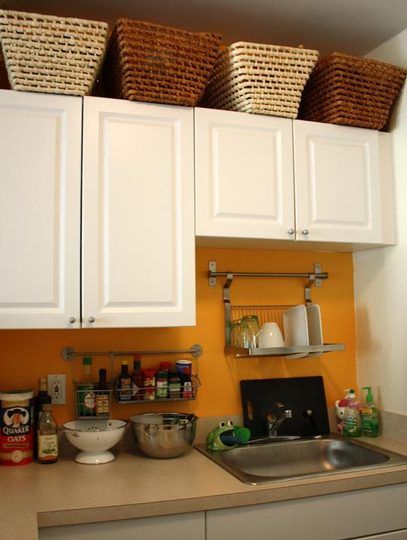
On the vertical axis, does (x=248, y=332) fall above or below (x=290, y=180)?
below

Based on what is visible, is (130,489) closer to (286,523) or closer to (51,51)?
(286,523)

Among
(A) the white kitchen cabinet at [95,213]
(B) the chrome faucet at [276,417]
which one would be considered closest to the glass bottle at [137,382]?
(A) the white kitchen cabinet at [95,213]

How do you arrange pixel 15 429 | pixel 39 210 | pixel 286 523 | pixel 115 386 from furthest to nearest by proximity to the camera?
1. pixel 115 386
2. pixel 15 429
3. pixel 39 210
4. pixel 286 523

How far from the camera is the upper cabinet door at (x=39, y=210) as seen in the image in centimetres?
188

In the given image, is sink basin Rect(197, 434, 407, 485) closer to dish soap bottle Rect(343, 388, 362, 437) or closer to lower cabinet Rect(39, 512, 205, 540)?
dish soap bottle Rect(343, 388, 362, 437)

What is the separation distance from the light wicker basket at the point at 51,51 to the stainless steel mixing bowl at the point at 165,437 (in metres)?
1.26

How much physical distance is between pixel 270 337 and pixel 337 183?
71 cm

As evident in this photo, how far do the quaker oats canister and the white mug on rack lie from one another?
97 cm

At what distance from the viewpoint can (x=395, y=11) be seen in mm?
2258

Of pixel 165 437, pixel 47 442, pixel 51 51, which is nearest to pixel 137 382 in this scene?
pixel 165 437

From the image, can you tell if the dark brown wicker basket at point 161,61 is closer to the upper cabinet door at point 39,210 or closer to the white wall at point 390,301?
the upper cabinet door at point 39,210

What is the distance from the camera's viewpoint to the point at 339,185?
7.61 feet

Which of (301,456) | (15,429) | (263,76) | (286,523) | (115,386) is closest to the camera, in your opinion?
(286,523)

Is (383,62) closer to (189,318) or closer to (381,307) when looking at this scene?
(381,307)
